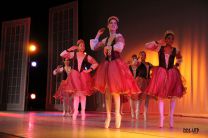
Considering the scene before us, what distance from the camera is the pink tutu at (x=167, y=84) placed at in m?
4.38

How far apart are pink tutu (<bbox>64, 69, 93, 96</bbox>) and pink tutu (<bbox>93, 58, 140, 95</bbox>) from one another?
58.2 inches

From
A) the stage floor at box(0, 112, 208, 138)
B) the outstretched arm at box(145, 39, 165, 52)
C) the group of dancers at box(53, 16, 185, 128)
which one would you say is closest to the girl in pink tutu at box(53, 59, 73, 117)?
the stage floor at box(0, 112, 208, 138)

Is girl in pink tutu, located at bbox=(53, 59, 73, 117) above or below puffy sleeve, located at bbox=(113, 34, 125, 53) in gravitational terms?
below

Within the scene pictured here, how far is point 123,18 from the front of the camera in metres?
10.1

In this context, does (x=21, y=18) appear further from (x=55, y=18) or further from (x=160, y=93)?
(x=160, y=93)

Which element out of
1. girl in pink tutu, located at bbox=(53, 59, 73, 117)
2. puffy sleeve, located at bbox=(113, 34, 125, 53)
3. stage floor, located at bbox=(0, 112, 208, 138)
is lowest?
stage floor, located at bbox=(0, 112, 208, 138)

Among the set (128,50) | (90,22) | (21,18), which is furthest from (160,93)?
(21,18)

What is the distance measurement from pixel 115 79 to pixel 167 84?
2.63ft

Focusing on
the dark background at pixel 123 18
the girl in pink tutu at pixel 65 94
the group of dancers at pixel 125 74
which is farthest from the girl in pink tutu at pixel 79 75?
the dark background at pixel 123 18

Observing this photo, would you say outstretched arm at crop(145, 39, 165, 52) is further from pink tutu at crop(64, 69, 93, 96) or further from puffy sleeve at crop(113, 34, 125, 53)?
pink tutu at crop(64, 69, 93, 96)

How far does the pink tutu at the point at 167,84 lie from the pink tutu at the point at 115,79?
1.38 ft

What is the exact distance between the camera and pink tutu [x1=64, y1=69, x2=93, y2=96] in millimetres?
5656

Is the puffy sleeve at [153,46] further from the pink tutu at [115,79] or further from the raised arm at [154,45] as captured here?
the pink tutu at [115,79]

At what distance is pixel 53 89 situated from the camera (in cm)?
1104
